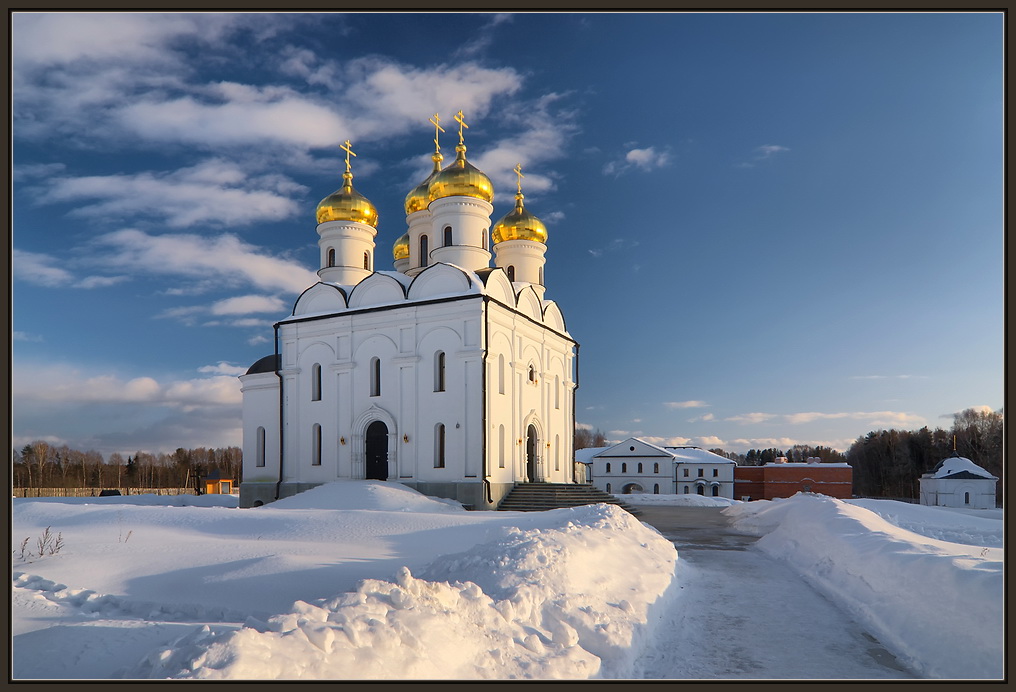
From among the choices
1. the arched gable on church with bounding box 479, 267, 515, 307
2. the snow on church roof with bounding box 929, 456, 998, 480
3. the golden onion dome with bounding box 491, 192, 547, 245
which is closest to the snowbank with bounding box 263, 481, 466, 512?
the arched gable on church with bounding box 479, 267, 515, 307

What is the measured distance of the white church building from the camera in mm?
20234

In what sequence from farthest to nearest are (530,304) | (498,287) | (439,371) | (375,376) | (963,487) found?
(963,487), (530,304), (375,376), (498,287), (439,371)

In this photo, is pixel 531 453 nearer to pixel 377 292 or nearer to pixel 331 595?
pixel 377 292

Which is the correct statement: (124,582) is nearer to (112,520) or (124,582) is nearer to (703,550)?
(112,520)

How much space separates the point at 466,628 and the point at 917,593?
178 inches

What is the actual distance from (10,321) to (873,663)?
6819 mm

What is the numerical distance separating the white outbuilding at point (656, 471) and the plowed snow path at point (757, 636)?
41402 millimetres

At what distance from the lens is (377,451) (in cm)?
2153

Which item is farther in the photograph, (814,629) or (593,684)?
(814,629)

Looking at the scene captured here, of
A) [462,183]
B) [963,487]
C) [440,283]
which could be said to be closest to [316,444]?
[440,283]

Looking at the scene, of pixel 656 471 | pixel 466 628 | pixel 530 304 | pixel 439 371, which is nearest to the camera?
pixel 466 628

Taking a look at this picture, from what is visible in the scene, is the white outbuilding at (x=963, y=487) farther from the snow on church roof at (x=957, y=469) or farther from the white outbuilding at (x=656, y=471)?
the white outbuilding at (x=656, y=471)

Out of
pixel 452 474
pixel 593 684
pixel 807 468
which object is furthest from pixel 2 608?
pixel 807 468

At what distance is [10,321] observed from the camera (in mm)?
3930
